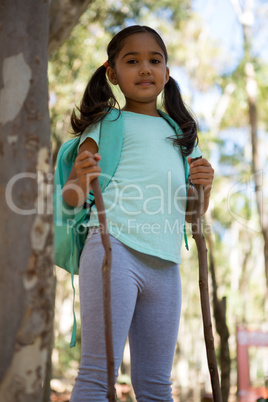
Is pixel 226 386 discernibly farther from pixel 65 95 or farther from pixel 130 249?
pixel 65 95

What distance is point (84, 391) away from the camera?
1718 millimetres

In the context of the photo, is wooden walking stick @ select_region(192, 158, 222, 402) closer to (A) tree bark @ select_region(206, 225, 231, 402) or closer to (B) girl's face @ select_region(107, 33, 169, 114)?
(B) girl's face @ select_region(107, 33, 169, 114)

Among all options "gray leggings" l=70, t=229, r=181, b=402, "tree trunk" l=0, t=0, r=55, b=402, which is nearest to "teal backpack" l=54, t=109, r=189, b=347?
"gray leggings" l=70, t=229, r=181, b=402

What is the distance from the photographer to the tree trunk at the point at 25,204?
1352 mm

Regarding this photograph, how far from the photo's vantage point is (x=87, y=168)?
1.79 meters

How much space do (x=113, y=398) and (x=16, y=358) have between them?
0.38 m

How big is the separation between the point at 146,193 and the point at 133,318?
19.3 inches

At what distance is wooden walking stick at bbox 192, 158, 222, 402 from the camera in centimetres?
188

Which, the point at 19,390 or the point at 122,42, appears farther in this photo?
the point at 122,42

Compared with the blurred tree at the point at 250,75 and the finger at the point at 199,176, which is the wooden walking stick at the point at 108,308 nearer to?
→ the finger at the point at 199,176

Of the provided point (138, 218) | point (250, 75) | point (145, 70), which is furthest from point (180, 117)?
point (250, 75)

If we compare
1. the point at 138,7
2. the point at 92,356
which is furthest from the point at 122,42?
the point at 138,7

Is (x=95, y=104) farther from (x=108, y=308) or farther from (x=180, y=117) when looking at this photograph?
(x=108, y=308)

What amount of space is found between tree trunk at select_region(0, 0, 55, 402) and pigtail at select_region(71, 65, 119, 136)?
0.55 metres
